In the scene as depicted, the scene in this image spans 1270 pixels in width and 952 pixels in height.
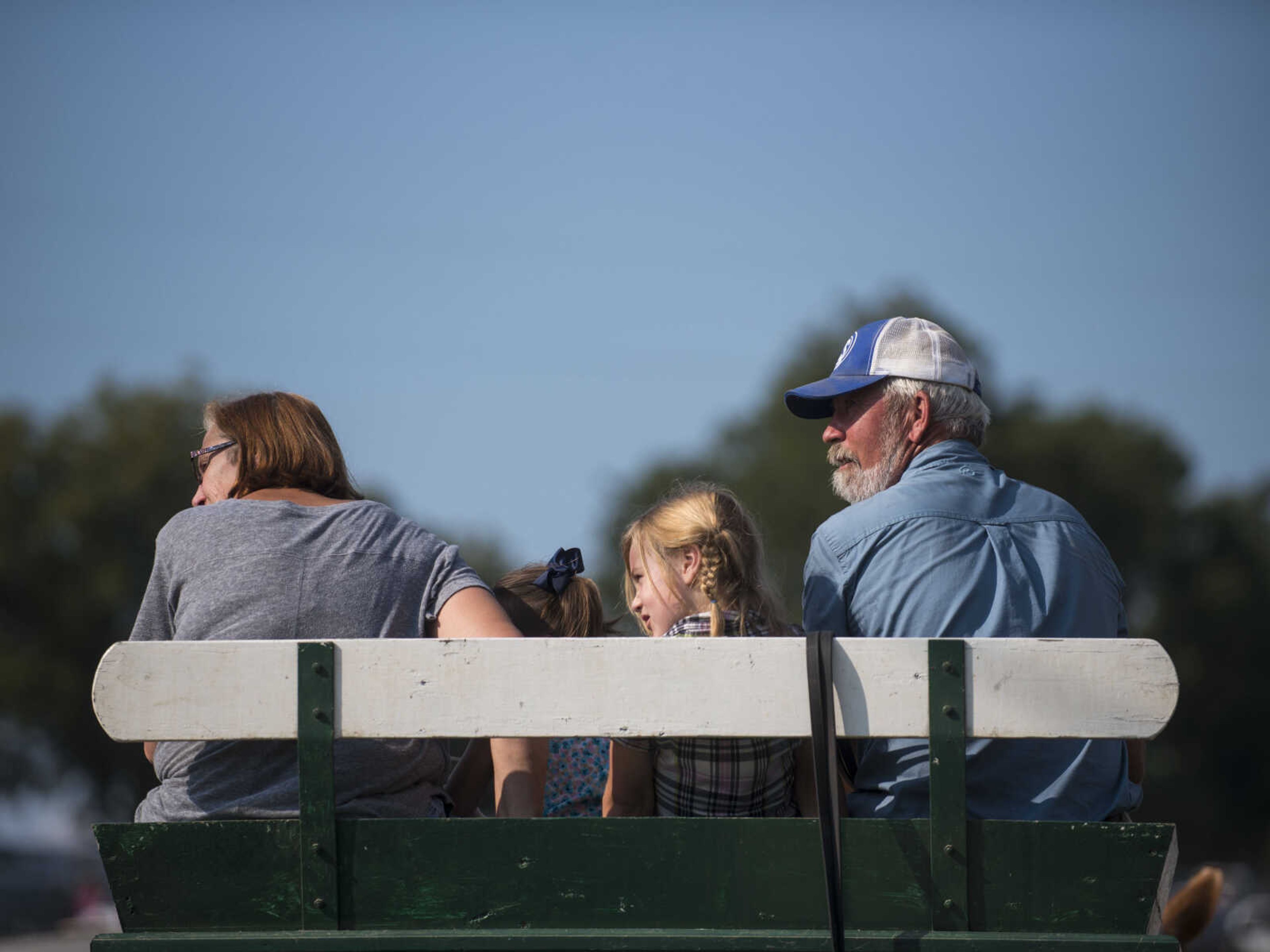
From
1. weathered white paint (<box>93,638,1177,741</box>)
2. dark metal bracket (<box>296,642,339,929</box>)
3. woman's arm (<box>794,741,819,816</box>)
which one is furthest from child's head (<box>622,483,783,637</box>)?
dark metal bracket (<box>296,642,339,929</box>)

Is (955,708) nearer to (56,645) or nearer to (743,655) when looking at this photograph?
(743,655)

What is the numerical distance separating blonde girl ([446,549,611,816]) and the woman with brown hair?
1.15 ft

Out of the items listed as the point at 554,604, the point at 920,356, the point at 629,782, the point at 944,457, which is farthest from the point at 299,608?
the point at 920,356

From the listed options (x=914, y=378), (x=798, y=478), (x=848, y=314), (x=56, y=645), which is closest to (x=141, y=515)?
(x=56, y=645)

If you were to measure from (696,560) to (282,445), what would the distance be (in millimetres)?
1115

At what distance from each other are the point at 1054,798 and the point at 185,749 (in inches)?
73.7

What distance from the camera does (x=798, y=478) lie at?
109ft

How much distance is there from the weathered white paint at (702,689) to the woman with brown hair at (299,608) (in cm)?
39

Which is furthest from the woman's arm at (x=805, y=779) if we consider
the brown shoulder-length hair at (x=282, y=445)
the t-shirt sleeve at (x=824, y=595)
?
the brown shoulder-length hair at (x=282, y=445)

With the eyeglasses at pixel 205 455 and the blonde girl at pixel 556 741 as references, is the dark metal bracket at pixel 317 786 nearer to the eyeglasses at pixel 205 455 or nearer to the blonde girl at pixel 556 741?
the blonde girl at pixel 556 741

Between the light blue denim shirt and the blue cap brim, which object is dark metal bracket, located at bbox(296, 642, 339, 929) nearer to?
the light blue denim shirt

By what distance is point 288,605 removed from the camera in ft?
10.2

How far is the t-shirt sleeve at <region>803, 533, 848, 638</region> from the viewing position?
324cm

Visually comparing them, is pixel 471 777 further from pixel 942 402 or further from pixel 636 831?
Answer: pixel 942 402
